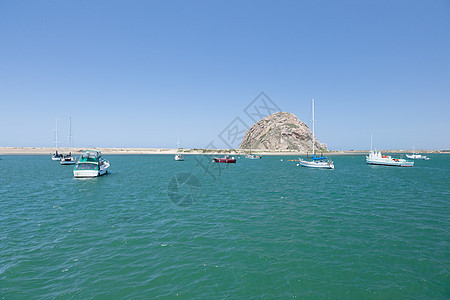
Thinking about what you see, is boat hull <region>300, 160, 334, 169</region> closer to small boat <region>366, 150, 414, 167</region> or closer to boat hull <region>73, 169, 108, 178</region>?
small boat <region>366, 150, 414, 167</region>

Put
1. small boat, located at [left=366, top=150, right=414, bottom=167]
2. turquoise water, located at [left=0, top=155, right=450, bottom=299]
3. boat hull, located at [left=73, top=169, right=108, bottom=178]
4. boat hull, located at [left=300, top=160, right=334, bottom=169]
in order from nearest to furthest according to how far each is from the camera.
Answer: turquoise water, located at [left=0, top=155, right=450, bottom=299] → boat hull, located at [left=73, top=169, right=108, bottom=178] → boat hull, located at [left=300, top=160, right=334, bottom=169] → small boat, located at [left=366, top=150, right=414, bottom=167]

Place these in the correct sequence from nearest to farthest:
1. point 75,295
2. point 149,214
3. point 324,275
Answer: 1. point 75,295
2. point 324,275
3. point 149,214

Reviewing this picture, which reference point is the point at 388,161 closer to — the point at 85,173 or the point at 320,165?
the point at 320,165

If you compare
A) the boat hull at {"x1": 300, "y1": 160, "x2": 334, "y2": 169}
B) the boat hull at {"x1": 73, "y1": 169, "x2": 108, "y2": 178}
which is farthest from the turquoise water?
the boat hull at {"x1": 300, "y1": 160, "x2": 334, "y2": 169}

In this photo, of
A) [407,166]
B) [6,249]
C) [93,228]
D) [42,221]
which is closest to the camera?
[6,249]

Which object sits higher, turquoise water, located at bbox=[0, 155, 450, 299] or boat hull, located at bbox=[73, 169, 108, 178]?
boat hull, located at bbox=[73, 169, 108, 178]

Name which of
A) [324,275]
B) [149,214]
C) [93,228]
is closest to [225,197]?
[149,214]

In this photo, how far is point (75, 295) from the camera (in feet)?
28.4

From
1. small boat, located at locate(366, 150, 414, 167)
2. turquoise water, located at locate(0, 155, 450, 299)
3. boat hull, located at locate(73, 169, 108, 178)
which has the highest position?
small boat, located at locate(366, 150, 414, 167)

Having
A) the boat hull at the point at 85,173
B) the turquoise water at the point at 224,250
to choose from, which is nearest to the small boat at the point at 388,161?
the turquoise water at the point at 224,250

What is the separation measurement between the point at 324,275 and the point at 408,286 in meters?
3.35

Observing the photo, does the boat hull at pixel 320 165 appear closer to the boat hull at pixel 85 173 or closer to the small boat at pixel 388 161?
Answer: the small boat at pixel 388 161

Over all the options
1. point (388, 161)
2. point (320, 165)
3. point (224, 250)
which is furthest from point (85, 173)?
point (388, 161)

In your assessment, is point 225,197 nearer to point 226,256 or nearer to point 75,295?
point 226,256
